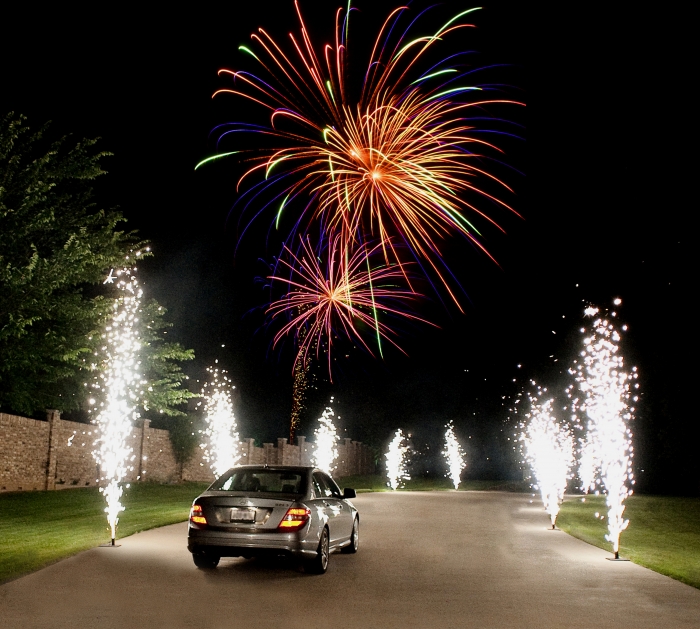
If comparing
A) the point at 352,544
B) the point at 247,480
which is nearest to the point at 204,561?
the point at 247,480

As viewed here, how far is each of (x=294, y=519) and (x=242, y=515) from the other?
685 millimetres

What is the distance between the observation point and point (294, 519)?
11.0m

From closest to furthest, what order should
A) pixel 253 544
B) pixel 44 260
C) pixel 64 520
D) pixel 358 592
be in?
1. pixel 358 592
2. pixel 253 544
3. pixel 44 260
4. pixel 64 520

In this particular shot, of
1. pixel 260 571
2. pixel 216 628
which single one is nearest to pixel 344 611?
pixel 216 628

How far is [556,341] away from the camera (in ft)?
154

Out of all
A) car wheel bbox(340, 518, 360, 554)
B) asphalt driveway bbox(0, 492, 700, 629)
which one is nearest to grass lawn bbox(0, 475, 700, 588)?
asphalt driveway bbox(0, 492, 700, 629)

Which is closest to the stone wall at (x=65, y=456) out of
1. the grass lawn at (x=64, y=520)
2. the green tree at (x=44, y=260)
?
the grass lawn at (x=64, y=520)

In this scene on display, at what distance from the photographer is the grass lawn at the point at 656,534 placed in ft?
46.5

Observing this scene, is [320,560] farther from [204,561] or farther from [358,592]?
[204,561]

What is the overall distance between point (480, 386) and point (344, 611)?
7576 centimetres

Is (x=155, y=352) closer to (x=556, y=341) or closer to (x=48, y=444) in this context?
(x=48, y=444)

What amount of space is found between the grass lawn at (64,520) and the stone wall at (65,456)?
55 cm

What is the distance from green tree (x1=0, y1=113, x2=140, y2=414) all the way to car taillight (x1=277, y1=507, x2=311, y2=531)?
825cm

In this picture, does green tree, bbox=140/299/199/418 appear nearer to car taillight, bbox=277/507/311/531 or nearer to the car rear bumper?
the car rear bumper
